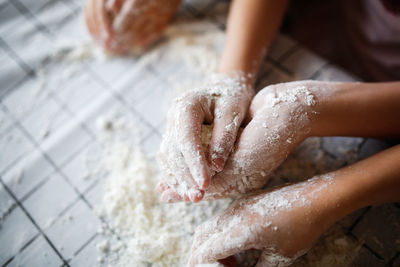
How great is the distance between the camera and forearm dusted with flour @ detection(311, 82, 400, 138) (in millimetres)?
615

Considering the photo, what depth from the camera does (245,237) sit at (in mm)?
534

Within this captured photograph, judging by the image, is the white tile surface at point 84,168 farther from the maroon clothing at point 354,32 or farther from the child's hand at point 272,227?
Result: the maroon clothing at point 354,32

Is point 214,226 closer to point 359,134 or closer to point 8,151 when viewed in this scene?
point 359,134

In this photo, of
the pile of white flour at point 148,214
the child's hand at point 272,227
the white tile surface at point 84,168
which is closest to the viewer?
the child's hand at point 272,227

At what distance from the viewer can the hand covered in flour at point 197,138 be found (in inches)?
21.6

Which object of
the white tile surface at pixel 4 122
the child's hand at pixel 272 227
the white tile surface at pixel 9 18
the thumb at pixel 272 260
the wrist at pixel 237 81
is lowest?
the thumb at pixel 272 260

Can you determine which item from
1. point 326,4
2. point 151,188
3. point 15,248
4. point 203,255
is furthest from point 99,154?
point 326,4

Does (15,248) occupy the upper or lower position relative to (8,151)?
lower

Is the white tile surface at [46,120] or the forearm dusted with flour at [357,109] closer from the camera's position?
the forearm dusted with flour at [357,109]

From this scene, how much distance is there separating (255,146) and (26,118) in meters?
0.69

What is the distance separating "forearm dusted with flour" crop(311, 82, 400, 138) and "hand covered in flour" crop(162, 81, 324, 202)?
1.3 inches

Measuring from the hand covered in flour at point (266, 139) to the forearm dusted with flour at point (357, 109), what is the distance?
1.3 inches

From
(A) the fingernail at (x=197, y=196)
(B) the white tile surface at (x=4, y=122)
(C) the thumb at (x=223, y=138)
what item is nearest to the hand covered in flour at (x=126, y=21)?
(B) the white tile surface at (x=4, y=122)

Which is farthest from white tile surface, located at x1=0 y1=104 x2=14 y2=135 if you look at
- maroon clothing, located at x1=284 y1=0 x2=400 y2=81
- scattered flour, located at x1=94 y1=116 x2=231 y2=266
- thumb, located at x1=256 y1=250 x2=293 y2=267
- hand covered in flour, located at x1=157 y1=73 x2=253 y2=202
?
maroon clothing, located at x1=284 y1=0 x2=400 y2=81
